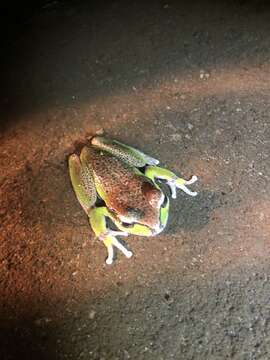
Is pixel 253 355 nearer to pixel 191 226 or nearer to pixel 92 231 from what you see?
pixel 191 226

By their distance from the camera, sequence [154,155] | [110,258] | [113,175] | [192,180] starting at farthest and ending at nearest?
1. [154,155]
2. [192,180]
3. [113,175]
4. [110,258]

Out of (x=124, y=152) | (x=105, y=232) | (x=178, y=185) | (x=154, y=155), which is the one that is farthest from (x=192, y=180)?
(x=105, y=232)

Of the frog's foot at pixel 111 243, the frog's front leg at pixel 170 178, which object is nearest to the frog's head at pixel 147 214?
the frog's foot at pixel 111 243

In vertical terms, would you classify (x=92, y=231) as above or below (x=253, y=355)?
above

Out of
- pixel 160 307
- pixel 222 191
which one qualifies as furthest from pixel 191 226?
pixel 160 307

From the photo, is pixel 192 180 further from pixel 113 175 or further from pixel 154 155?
pixel 113 175

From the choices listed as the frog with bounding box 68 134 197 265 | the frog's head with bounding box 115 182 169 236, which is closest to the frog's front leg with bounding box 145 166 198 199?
the frog with bounding box 68 134 197 265
